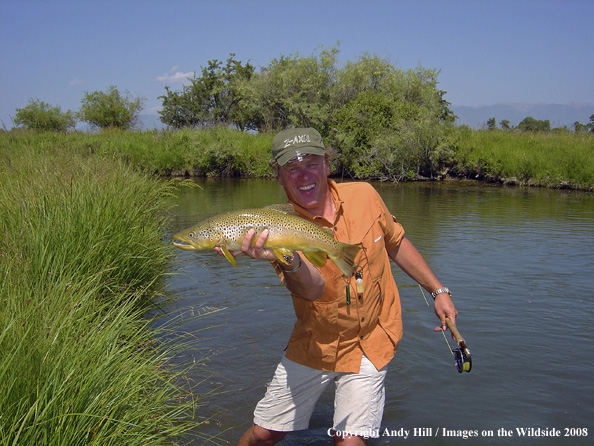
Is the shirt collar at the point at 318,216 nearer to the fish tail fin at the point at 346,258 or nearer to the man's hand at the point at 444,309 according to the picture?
the fish tail fin at the point at 346,258

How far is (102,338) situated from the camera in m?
3.18

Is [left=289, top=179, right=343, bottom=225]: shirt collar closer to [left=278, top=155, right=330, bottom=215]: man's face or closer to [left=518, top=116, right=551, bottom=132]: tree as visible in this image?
[left=278, top=155, right=330, bottom=215]: man's face

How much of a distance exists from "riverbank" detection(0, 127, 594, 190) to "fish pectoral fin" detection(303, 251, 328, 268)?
12.3 m

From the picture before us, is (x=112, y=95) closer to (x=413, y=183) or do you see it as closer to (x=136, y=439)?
(x=413, y=183)

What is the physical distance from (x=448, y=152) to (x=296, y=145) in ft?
89.3

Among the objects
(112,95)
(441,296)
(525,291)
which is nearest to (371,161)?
(525,291)

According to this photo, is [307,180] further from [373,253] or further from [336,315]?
[336,315]

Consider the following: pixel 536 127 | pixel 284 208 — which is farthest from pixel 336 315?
pixel 536 127

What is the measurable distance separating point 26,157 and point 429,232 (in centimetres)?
970

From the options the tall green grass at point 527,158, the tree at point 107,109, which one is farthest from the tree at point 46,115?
the tall green grass at point 527,158

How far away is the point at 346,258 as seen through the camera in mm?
3391

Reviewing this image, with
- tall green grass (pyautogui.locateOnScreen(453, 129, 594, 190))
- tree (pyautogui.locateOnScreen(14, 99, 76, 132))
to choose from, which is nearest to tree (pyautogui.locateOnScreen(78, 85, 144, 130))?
tree (pyautogui.locateOnScreen(14, 99, 76, 132))

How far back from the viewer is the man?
11.7 ft

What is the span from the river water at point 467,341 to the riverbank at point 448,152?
8.96 m
